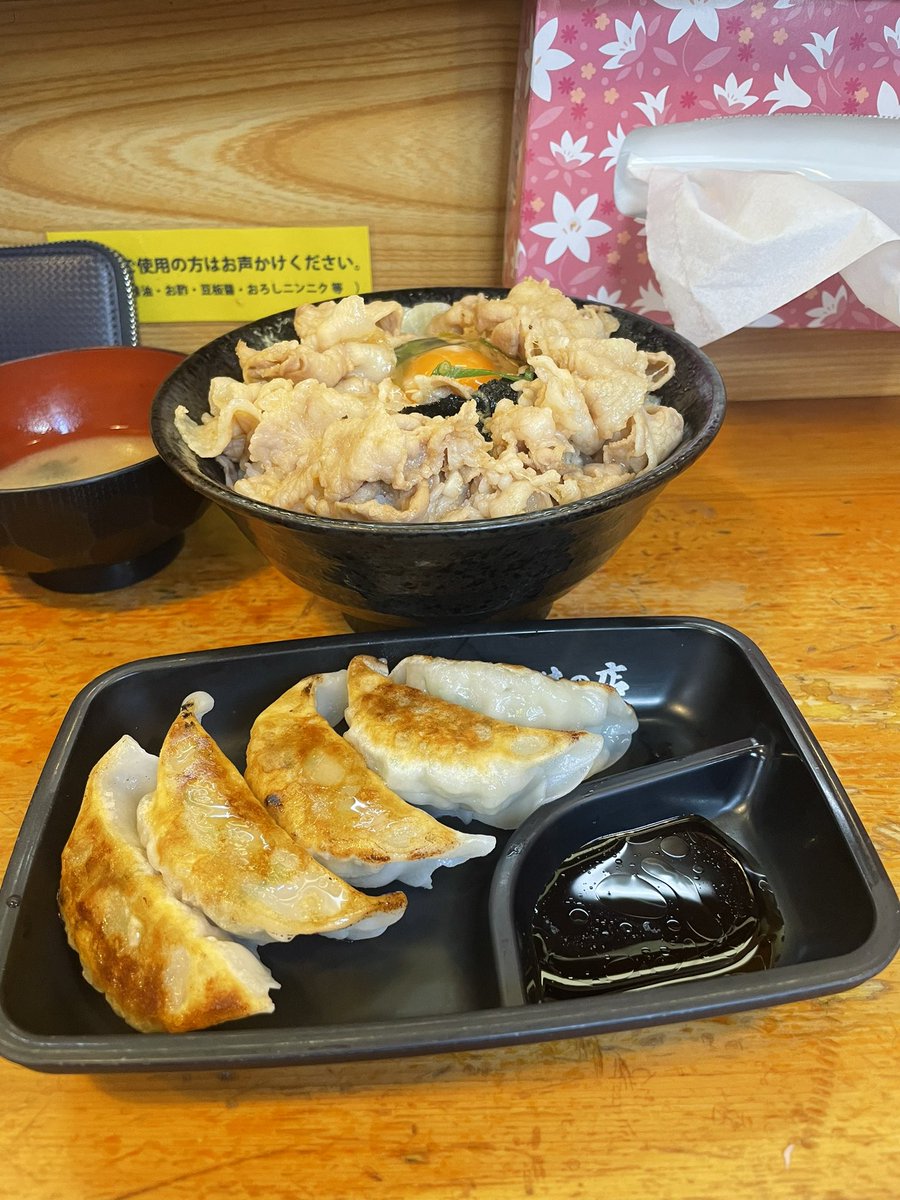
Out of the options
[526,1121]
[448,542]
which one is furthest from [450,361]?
[526,1121]

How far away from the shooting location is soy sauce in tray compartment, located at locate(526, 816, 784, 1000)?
989 millimetres

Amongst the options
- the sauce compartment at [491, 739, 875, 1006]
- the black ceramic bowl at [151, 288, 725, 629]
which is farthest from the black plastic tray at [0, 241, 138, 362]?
the sauce compartment at [491, 739, 875, 1006]

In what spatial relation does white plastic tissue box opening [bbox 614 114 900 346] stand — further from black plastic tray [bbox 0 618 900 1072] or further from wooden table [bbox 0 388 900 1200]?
wooden table [bbox 0 388 900 1200]

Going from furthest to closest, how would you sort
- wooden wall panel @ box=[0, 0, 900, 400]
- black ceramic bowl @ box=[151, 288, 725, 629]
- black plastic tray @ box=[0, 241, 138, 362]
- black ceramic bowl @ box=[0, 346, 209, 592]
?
black plastic tray @ box=[0, 241, 138, 362], wooden wall panel @ box=[0, 0, 900, 400], black ceramic bowl @ box=[0, 346, 209, 592], black ceramic bowl @ box=[151, 288, 725, 629]

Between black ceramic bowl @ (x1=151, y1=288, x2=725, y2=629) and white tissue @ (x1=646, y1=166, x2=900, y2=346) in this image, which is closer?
black ceramic bowl @ (x1=151, y1=288, x2=725, y2=629)

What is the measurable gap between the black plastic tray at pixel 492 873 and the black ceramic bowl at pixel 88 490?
0.36 metres

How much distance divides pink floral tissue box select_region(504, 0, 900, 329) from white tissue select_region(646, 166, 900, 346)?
0.17 meters

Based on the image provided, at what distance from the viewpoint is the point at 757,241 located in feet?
5.45

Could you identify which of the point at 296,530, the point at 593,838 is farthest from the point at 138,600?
the point at 593,838

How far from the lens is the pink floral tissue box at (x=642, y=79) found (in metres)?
1.73

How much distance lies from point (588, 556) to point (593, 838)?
1.35ft

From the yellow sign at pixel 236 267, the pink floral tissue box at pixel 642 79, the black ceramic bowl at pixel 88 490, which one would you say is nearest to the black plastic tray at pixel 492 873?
the black ceramic bowl at pixel 88 490

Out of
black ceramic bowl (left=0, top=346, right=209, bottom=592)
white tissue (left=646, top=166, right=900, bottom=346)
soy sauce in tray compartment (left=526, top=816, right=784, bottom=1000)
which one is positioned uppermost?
white tissue (left=646, top=166, right=900, bottom=346)

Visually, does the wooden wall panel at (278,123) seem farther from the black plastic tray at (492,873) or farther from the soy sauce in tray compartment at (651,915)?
the soy sauce in tray compartment at (651,915)
